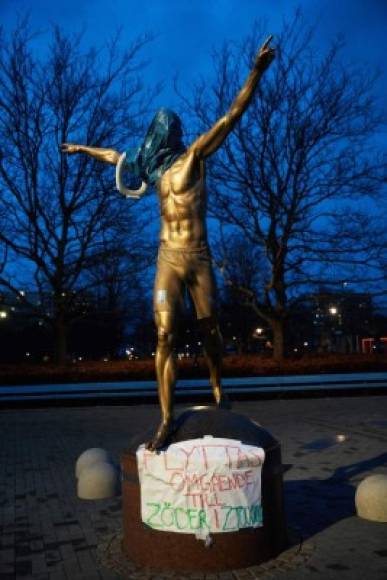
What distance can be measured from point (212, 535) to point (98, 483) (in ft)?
8.85

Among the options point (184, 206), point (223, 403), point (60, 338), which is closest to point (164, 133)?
point (184, 206)

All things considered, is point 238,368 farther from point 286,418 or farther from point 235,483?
point 235,483

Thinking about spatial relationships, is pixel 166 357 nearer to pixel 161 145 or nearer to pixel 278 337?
pixel 161 145

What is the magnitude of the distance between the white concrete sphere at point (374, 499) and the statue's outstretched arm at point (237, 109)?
11.0 feet

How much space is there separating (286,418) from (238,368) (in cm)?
615

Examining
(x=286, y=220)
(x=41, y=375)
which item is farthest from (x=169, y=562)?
(x=286, y=220)

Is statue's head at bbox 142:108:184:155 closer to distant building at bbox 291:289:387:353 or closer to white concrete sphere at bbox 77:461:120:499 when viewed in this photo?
white concrete sphere at bbox 77:461:120:499

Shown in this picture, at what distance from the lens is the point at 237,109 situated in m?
4.92

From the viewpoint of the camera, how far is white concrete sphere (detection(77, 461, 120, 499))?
268 inches

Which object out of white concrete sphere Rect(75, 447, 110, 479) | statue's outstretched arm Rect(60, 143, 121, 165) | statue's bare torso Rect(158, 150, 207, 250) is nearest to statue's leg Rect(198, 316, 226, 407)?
statue's bare torso Rect(158, 150, 207, 250)

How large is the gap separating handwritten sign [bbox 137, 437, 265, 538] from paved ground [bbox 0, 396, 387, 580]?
1.45 feet

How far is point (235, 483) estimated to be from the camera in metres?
4.45

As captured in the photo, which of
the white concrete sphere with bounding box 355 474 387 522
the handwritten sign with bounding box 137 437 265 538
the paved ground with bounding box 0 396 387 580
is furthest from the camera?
the white concrete sphere with bounding box 355 474 387 522

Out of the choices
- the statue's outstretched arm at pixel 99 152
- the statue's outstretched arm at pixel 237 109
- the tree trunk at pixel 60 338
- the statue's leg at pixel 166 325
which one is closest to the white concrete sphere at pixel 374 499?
the statue's leg at pixel 166 325
